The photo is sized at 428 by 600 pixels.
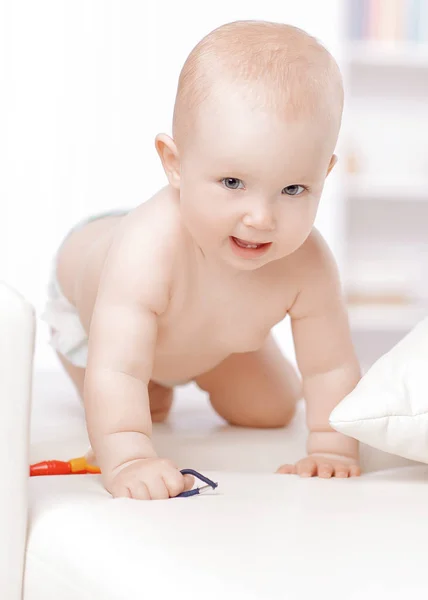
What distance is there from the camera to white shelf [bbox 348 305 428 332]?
3.33 m

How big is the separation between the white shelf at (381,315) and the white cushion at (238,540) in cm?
227

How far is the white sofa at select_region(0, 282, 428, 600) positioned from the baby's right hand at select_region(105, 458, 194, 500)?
0.06 ft

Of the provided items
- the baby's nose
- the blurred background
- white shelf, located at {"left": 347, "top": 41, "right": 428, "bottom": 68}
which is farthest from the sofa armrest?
white shelf, located at {"left": 347, "top": 41, "right": 428, "bottom": 68}

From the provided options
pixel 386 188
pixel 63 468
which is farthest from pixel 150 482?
pixel 386 188

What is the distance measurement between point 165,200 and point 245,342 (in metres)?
0.22

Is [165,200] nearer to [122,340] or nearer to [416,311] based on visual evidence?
[122,340]

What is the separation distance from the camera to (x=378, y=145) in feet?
11.7

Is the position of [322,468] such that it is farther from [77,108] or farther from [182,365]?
[77,108]

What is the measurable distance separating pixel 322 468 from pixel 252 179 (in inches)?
12.8

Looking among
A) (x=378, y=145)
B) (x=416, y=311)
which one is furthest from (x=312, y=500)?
(x=378, y=145)

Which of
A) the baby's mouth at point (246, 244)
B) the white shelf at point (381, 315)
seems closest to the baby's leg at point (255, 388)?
the baby's mouth at point (246, 244)

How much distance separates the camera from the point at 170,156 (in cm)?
110

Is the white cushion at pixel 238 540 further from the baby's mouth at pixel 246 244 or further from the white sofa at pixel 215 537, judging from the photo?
the baby's mouth at pixel 246 244

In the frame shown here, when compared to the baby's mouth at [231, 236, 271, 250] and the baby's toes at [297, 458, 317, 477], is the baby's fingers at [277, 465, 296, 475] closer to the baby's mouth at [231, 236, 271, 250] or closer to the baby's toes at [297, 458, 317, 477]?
the baby's toes at [297, 458, 317, 477]
